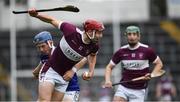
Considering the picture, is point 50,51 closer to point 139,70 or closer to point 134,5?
point 139,70

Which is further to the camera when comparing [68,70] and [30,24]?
[30,24]

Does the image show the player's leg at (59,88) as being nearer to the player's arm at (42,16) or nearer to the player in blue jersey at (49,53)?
the player in blue jersey at (49,53)

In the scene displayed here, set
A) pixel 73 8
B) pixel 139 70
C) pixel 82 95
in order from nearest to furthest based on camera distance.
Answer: pixel 73 8, pixel 139 70, pixel 82 95

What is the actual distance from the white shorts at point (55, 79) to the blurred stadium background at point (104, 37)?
50.9 ft

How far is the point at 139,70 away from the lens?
→ 15070 millimetres

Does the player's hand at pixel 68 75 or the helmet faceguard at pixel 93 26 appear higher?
the helmet faceguard at pixel 93 26

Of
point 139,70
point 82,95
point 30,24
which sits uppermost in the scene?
point 139,70

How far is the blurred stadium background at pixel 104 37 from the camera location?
2981 centimetres

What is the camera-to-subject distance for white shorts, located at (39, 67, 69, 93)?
1355 cm

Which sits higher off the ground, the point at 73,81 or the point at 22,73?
the point at 73,81

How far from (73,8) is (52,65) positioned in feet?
A: 3.84

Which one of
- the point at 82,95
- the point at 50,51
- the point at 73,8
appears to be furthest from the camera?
the point at 82,95

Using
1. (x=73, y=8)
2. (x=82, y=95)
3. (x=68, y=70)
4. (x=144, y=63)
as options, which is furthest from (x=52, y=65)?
(x=82, y=95)

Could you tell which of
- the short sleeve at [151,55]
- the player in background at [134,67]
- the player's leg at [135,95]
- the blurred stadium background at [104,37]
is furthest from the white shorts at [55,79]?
the blurred stadium background at [104,37]
